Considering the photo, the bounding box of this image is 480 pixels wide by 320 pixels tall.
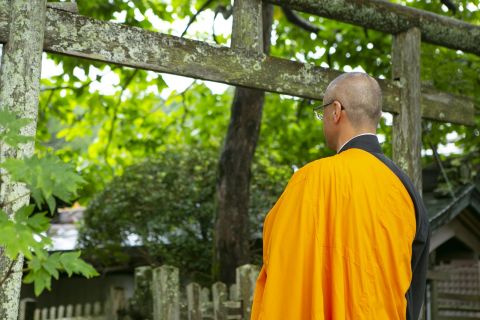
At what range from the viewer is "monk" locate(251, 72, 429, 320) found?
2930 millimetres

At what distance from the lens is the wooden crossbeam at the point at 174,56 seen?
12.9 ft

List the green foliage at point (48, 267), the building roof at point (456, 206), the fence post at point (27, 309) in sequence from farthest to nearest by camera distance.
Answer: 1. the building roof at point (456, 206)
2. the fence post at point (27, 309)
3. the green foliage at point (48, 267)

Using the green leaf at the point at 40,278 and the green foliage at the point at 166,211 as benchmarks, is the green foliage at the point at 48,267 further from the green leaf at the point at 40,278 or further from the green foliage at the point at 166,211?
the green foliage at the point at 166,211

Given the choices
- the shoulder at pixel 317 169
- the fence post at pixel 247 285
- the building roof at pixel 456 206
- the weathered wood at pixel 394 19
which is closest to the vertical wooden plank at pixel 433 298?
the building roof at pixel 456 206

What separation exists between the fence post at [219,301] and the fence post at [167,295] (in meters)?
0.32

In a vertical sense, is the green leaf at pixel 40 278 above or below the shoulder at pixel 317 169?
below

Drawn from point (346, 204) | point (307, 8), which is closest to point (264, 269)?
point (346, 204)

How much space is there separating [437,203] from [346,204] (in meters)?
6.30

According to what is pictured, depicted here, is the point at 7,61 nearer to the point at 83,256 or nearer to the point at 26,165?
the point at 26,165

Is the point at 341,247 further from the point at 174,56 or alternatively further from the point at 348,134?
the point at 174,56

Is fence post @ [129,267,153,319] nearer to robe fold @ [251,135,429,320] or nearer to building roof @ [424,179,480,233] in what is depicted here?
building roof @ [424,179,480,233]

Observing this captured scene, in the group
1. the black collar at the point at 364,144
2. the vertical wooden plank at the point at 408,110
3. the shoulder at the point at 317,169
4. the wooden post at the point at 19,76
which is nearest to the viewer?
the shoulder at the point at 317,169

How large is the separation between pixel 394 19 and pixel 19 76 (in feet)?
8.85

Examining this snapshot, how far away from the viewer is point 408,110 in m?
5.23
